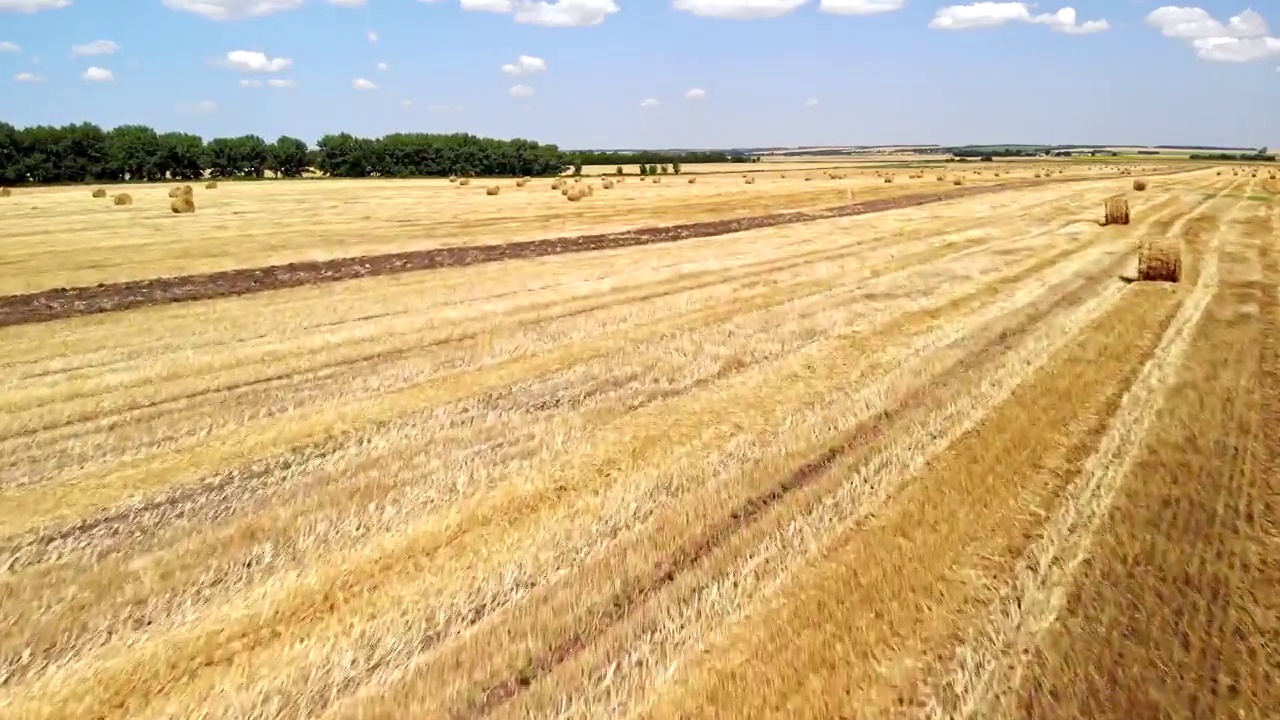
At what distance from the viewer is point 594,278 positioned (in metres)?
15.3

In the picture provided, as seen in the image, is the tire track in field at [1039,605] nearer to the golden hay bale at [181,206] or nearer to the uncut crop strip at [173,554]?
the uncut crop strip at [173,554]

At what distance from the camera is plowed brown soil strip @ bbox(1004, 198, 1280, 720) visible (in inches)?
138

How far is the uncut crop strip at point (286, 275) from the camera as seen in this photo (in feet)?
42.0

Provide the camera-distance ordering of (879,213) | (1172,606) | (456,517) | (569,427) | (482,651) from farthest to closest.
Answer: (879,213), (569,427), (456,517), (1172,606), (482,651)

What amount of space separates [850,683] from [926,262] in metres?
14.6

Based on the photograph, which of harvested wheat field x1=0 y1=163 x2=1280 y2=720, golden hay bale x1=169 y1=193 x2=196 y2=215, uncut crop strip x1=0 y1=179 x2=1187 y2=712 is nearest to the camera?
harvested wheat field x1=0 y1=163 x2=1280 y2=720

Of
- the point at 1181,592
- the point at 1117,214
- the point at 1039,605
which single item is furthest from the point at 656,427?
the point at 1117,214

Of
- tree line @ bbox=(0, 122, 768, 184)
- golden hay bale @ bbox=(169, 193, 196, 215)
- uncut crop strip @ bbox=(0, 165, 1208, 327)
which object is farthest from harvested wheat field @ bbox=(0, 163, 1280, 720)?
tree line @ bbox=(0, 122, 768, 184)

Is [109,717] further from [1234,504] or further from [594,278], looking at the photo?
[594,278]

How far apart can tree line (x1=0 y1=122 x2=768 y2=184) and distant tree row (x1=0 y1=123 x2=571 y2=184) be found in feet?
0.26

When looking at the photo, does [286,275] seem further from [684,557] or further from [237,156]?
[237,156]

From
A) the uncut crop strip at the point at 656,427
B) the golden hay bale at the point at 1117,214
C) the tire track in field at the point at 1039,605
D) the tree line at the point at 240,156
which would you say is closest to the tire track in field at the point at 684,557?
the uncut crop strip at the point at 656,427

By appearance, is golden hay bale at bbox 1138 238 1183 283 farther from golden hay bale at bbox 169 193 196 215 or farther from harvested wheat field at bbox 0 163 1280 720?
golden hay bale at bbox 169 193 196 215

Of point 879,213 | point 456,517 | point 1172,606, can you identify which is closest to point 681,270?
point 456,517
